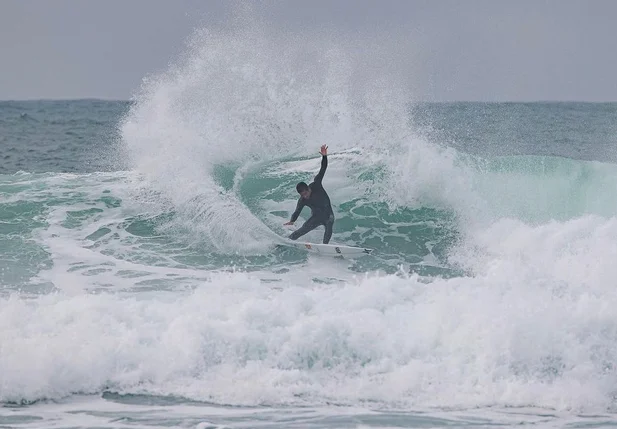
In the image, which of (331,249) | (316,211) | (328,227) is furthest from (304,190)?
(331,249)

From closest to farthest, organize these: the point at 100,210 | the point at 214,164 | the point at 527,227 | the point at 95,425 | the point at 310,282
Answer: the point at 95,425, the point at 310,282, the point at 527,227, the point at 100,210, the point at 214,164

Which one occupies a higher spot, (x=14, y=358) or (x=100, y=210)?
(x=100, y=210)

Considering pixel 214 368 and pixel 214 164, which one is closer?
pixel 214 368

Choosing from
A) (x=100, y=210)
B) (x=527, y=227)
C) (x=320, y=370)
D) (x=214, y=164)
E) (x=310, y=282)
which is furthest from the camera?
(x=214, y=164)

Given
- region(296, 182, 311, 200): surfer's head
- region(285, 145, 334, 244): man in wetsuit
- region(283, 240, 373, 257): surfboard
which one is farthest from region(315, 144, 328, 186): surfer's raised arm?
region(283, 240, 373, 257): surfboard

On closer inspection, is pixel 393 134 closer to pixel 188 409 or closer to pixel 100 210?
pixel 100 210

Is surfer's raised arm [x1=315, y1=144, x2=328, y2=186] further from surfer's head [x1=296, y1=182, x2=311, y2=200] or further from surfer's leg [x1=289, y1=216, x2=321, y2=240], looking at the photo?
surfer's leg [x1=289, y1=216, x2=321, y2=240]

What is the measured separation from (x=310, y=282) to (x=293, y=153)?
558cm

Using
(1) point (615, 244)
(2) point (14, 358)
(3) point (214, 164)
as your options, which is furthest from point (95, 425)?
(3) point (214, 164)

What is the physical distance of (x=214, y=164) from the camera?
16.1m

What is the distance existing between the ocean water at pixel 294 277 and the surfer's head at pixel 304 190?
0.79 meters

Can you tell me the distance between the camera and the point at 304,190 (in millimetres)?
12961

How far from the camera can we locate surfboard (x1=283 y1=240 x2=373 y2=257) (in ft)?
41.8

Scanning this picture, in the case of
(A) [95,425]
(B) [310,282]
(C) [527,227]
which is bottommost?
(A) [95,425]
